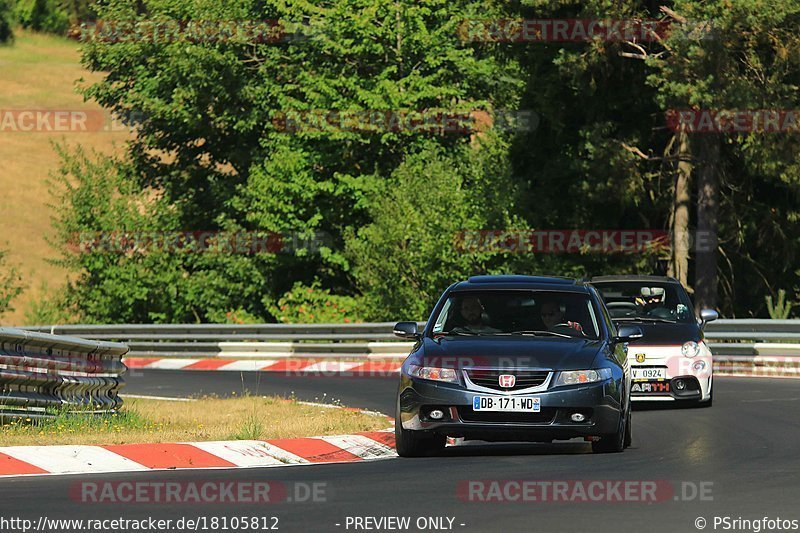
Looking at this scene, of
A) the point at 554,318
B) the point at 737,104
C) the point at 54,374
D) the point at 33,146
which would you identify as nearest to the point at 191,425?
the point at 54,374

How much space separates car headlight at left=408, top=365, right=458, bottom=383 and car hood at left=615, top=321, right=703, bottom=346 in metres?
6.21

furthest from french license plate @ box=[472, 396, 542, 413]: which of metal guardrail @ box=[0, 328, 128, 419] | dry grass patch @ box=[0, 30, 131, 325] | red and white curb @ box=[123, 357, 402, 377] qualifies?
dry grass patch @ box=[0, 30, 131, 325]

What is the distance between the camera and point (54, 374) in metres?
15.4

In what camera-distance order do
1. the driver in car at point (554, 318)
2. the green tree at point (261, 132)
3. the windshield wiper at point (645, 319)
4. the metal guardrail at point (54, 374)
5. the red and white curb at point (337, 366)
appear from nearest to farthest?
the driver in car at point (554, 318) < the metal guardrail at point (54, 374) < the windshield wiper at point (645, 319) < the red and white curb at point (337, 366) < the green tree at point (261, 132)

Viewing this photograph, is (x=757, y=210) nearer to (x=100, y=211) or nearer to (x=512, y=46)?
(x=512, y=46)

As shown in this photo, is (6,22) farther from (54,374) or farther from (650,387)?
(54,374)

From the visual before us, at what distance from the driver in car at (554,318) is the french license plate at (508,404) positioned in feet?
4.60

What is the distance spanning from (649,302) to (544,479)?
927 centimetres

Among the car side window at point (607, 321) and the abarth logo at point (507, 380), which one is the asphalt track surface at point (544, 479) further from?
the car side window at point (607, 321)

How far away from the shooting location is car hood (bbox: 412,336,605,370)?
1322 centimetres

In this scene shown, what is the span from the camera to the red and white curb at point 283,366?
29.6m

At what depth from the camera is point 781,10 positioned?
33.9 metres

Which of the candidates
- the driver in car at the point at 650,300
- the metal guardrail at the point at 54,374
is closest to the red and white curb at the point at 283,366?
the driver in car at the point at 650,300

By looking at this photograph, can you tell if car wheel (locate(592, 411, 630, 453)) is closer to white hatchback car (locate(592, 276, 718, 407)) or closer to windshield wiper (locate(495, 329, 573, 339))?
windshield wiper (locate(495, 329, 573, 339))
